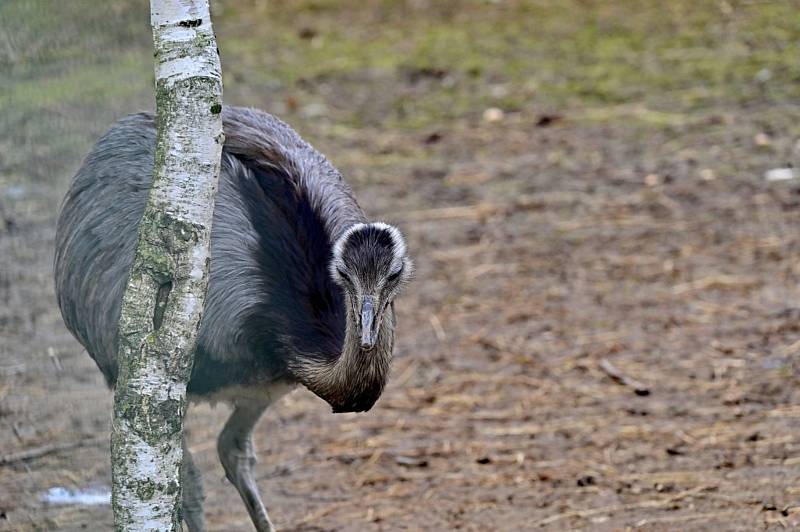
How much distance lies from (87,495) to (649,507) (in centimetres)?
217

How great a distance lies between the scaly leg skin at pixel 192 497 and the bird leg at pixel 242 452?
297 mm

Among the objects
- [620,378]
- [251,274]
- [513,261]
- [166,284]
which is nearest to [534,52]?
[513,261]

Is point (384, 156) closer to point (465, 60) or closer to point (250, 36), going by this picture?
point (465, 60)

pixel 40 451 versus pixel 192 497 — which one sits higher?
pixel 192 497

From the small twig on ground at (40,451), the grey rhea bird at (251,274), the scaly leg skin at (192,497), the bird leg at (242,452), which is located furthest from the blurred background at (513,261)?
the grey rhea bird at (251,274)

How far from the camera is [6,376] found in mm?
6180

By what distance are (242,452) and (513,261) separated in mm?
2984

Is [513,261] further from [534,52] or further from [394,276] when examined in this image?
[534,52]

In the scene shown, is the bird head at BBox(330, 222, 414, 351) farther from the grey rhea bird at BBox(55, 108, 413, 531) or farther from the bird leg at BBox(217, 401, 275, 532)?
the bird leg at BBox(217, 401, 275, 532)

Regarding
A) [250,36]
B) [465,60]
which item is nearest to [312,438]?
[465,60]

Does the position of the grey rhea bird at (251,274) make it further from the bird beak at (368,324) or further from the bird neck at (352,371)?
the bird beak at (368,324)

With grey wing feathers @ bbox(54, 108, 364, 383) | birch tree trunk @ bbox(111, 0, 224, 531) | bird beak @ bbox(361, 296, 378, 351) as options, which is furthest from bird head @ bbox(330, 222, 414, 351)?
birch tree trunk @ bbox(111, 0, 224, 531)

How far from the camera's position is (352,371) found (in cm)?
413

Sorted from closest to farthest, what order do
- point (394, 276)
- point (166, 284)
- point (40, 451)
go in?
point (166, 284) → point (394, 276) → point (40, 451)
